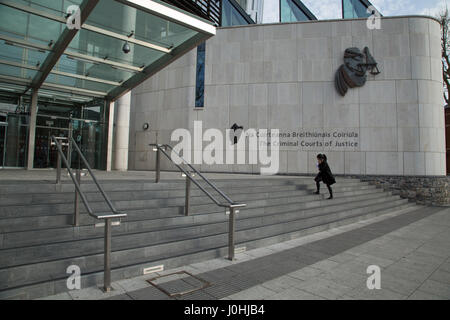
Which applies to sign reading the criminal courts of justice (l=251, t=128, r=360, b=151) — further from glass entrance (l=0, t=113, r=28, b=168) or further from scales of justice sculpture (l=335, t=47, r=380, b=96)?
glass entrance (l=0, t=113, r=28, b=168)

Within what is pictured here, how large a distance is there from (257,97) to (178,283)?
13217mm

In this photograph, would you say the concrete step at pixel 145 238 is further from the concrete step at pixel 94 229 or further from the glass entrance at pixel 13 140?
the glass entrance at pixel 13 140

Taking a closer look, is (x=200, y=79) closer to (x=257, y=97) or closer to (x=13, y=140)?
(x=257, y=97)

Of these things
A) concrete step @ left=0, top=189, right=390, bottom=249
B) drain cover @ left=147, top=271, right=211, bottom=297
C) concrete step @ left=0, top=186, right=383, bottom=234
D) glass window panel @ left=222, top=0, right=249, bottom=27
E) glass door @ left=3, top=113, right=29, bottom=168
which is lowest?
drain cover @ left=147, top=271, right=211, bottom=297

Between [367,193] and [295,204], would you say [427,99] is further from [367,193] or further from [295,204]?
[295,204]

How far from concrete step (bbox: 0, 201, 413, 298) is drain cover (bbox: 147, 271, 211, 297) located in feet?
1.01

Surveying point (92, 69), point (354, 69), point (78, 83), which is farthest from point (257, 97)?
point (78, 83)

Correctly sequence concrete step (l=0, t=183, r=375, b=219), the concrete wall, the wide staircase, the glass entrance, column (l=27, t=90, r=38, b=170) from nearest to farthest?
1. the wide staircase
2. concrete step (l=0, t=183, r=375, b=219)
3. column (l=27, t=90, r=38, b=170)
4. the glass entrance
5. the concrete wall

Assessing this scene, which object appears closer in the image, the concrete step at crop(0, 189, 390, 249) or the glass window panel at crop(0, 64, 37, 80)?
the concrete step at crop(0, 189, 390, 249)

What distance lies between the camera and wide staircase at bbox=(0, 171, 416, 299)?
3479mm

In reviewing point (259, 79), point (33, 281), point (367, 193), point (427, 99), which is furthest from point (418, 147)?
point (33, 281)

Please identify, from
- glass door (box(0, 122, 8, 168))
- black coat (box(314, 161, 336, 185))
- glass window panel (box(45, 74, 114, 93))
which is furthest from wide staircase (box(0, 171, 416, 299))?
glass door (box(0, 122, 8, 168))

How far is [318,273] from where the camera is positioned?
4172mm

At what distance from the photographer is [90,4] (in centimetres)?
646
